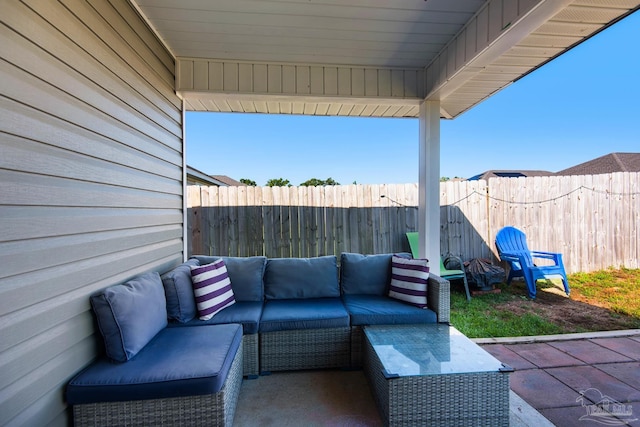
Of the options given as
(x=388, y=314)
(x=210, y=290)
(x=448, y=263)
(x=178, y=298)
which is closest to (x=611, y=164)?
(x=448, y=263)

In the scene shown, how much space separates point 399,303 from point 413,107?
223 cm

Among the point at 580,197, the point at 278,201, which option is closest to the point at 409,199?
the point at 278,201

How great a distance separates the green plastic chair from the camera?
12.1 ft

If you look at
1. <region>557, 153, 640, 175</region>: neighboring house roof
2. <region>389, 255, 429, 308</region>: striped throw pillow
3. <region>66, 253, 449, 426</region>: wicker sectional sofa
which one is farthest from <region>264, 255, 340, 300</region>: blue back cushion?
<region>557, 153, 640, 175</region>: neighboring house roof

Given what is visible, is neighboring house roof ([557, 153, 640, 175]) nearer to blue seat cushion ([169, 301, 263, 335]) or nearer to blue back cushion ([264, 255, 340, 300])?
blue back cushion ([264, 255, 340, 300])

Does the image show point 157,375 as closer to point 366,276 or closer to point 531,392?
point 366,276

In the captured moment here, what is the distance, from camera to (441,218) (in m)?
4.33

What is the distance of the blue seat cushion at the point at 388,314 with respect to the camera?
2.22m

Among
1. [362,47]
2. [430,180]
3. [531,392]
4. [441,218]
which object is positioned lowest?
[531,392]

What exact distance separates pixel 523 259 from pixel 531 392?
2475 millimetres

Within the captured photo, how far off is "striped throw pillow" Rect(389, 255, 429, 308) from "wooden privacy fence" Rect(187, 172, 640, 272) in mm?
1514

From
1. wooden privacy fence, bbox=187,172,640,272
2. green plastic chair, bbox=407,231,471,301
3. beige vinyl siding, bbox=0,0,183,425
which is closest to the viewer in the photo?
beige vinyl siding, bbox=0,0,183,425

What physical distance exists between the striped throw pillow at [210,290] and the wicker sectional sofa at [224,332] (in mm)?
53

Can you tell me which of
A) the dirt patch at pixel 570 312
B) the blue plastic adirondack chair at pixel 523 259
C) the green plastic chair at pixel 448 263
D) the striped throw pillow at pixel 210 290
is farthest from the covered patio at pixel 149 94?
the blue plastic adirondack chair at pixel 523 259
